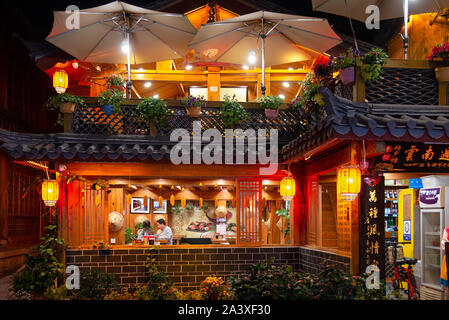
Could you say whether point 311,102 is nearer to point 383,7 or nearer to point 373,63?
point 373,63

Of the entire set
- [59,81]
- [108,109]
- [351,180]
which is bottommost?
[351,180]

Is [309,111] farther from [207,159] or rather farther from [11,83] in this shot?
[11,83]

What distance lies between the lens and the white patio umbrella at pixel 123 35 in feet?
36.2

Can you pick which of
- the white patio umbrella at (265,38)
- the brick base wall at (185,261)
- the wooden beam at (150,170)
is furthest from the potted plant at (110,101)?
the brick base wall at (185,261)

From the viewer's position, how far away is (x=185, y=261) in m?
10.9

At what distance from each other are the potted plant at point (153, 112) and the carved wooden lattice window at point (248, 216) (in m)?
2.32

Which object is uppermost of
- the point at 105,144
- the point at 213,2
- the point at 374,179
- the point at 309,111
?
the point at 213,2

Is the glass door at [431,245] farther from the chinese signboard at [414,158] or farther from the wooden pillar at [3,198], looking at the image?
the wooden pillar at [3,198]

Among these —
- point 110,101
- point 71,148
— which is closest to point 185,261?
point 71,148

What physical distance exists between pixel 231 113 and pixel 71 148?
3.51m

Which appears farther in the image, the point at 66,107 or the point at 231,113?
the point at 231,113

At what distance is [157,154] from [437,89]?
546 cm

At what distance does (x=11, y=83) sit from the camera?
13852 mm

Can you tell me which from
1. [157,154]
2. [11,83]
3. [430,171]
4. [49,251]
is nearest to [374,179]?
[430,171]
